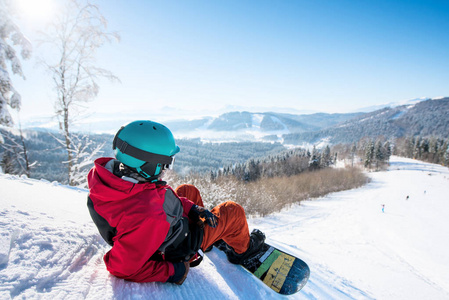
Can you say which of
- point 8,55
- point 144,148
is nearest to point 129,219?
point 144,148

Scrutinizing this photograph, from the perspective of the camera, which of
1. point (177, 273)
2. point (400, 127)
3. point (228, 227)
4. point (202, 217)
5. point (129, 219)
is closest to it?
point (129, 219)

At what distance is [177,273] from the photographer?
164 centimetres

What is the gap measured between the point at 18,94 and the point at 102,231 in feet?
30.7

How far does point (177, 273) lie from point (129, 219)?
25.2 inches

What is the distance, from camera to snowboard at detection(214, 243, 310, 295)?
218cm

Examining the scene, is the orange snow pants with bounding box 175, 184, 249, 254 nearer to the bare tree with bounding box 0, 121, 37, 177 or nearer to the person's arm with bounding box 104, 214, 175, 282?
the person's arm with bounding box 104, 214, 175, 282

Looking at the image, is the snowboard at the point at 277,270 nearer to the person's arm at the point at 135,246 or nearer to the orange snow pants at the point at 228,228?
the orange snow pants at the point at 228,228

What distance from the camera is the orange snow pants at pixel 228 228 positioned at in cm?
191

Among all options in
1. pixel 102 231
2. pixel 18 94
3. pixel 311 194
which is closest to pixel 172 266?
pixel 102 231

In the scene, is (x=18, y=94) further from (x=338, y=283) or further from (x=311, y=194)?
(x=311, y=194)

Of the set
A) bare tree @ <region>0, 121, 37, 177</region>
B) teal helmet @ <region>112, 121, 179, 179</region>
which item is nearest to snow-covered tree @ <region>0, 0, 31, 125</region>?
bare tree @ <region>0, 121, 37, 177</region>

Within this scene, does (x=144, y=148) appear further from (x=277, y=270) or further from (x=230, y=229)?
(x=277, y=270)

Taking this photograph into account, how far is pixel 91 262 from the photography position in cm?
164

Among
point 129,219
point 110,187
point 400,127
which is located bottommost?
point 129,219
